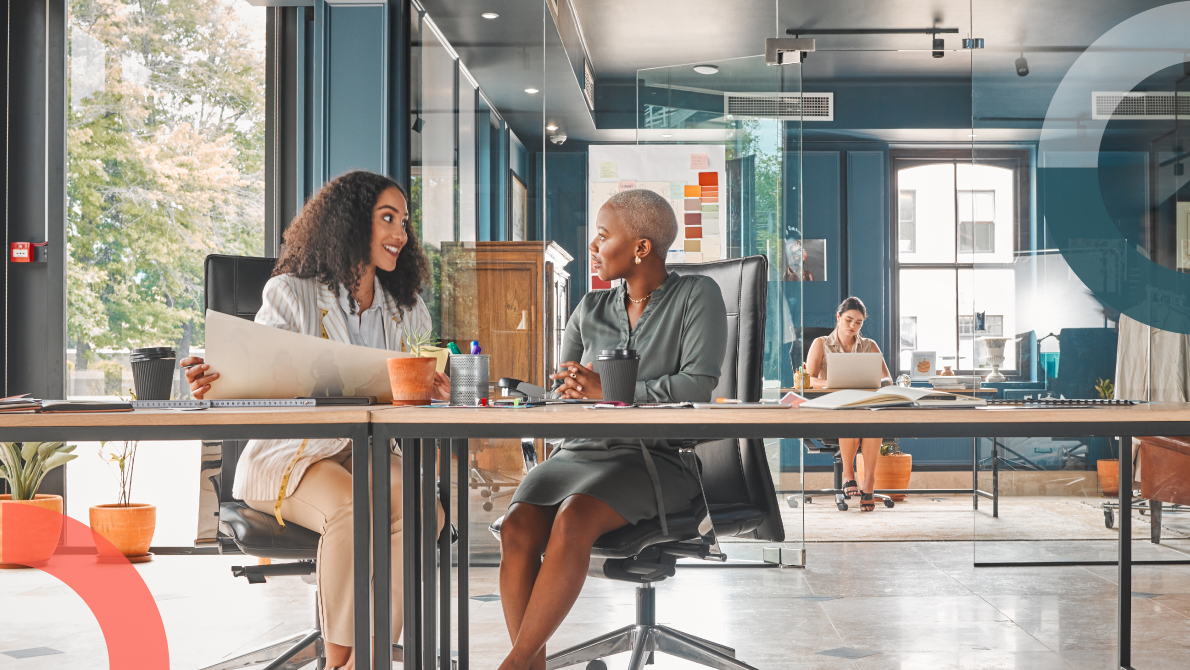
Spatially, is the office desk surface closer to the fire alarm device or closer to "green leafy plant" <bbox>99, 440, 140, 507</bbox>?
"green leafy plant" <bbox>99, 440, 140, 507</bbox>

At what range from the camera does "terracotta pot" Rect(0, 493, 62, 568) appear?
3658 mm

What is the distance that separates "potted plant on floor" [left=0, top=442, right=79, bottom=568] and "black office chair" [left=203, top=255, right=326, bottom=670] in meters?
1.98

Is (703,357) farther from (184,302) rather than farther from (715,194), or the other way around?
(184,302)

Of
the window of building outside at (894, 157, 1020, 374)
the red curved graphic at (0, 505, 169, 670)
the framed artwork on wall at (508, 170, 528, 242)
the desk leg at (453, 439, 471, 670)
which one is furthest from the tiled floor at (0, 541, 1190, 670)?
the window of building outside at (894, 157, 1020, 374)

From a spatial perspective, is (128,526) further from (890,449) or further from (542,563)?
(890,449)

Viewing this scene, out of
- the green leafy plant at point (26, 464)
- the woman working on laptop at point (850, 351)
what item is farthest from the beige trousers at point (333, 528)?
the woman working on laptop at point (850, 351)

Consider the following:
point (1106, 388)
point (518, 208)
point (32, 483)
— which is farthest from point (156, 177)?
point (1106, 388)

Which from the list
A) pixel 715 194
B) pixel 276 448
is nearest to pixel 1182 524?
pixel 715 194

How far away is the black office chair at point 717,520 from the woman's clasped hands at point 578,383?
329 millimetres

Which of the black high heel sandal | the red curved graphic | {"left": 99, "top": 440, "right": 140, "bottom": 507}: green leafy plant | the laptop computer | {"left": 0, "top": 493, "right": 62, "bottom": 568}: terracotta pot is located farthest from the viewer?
the black high heel sandal

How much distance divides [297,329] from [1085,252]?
3.65 m

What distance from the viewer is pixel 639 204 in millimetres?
2180

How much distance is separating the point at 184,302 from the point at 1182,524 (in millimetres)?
4928

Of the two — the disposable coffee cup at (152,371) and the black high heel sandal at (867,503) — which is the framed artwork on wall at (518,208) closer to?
the disposable coffee cup at (152,371)
